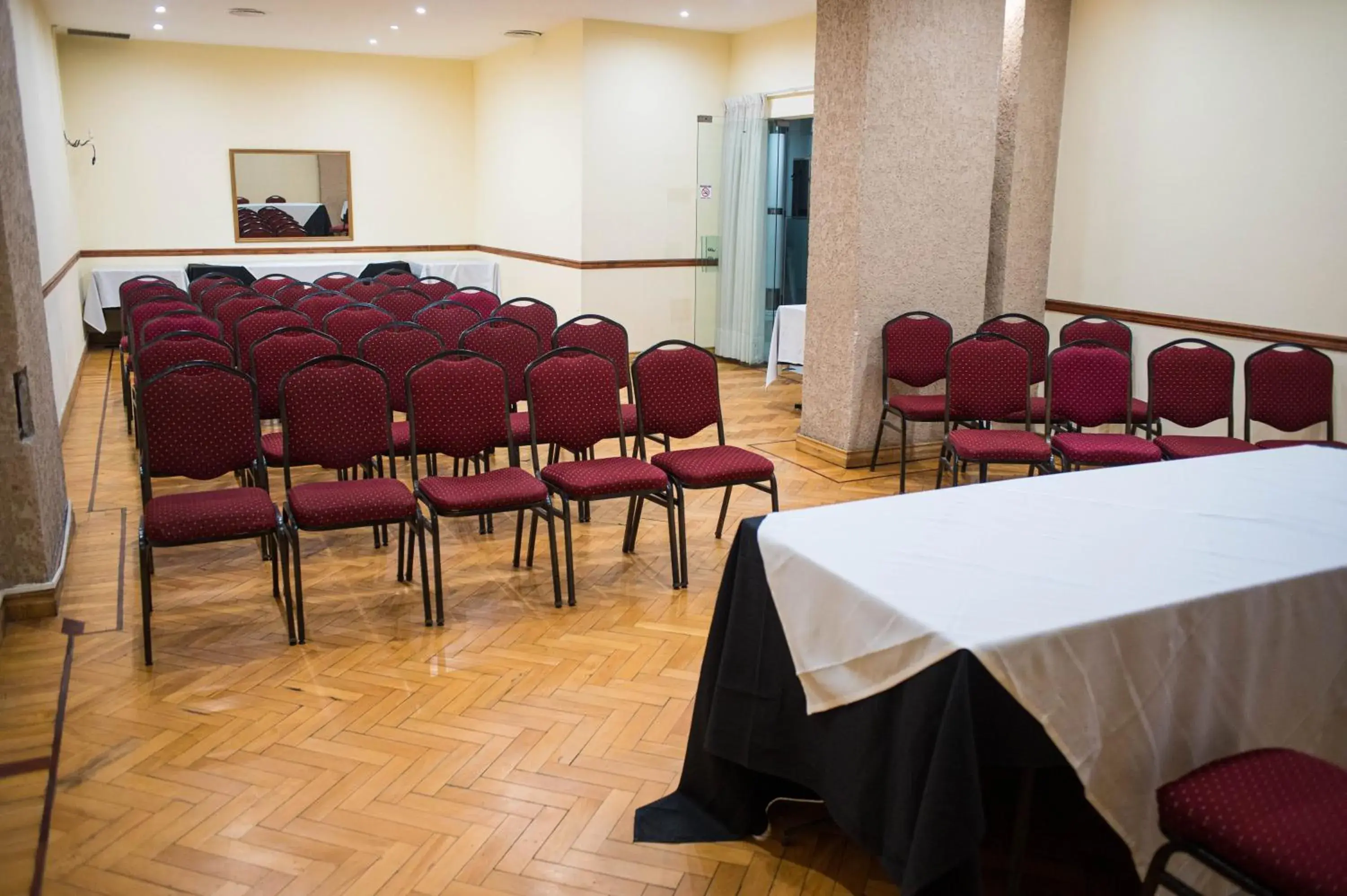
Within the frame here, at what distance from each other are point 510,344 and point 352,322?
1.14 meters

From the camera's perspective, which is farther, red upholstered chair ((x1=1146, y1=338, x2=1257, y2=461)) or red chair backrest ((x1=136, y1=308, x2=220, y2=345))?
red chair backrest ((x1=136, y1=308, x2=220, y2=345))

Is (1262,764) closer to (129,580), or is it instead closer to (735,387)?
(129,580)

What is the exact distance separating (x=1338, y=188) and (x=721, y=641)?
4628 mm

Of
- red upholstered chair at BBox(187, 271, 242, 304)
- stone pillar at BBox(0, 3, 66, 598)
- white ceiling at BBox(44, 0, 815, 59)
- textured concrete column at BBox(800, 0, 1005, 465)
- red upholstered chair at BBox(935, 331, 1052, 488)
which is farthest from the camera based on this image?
Result: white ceiling at BBox(44, 0, 815, 59)

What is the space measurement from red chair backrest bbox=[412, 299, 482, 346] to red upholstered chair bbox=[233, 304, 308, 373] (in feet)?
2.34

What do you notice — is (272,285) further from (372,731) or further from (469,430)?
(372,731)

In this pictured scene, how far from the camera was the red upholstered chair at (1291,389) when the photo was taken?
529cm

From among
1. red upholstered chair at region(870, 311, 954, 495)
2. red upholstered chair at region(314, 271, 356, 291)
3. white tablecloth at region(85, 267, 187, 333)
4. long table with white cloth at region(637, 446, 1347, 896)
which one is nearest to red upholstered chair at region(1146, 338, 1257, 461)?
red upholstered chair at region(870, 311, 954, 495)

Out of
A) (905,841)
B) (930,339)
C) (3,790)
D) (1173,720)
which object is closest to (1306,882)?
(1173,720)

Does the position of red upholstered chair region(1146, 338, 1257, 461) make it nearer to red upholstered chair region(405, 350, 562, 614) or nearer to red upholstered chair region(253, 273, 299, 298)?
red upholstered chair region(405, 350, 562, 614)

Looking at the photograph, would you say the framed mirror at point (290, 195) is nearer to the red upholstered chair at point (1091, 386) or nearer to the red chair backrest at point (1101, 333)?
the red chair backrest at point (1101, 333)

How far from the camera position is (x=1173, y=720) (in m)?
2.25

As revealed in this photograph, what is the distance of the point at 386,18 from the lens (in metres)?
9.43

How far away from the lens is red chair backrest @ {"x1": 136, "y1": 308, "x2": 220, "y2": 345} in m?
5.69
